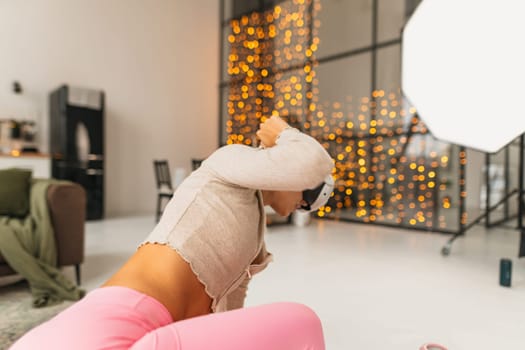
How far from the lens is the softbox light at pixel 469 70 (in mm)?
2264

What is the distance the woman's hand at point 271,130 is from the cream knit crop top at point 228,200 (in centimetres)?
4

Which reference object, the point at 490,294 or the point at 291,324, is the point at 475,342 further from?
the point at 291,324

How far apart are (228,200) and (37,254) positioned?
1.85 m

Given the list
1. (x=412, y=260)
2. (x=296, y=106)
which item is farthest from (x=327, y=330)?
(x=296, y=106)

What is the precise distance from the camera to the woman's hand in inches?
35.3

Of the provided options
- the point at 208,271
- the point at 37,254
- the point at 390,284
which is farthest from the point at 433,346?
the point at 37,254

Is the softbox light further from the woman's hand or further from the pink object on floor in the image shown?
the woman's hand

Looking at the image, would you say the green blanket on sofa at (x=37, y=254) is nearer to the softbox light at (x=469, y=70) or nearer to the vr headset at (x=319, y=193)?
the vr headset at (x=319, y=193)

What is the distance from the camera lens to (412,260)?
2963 mm

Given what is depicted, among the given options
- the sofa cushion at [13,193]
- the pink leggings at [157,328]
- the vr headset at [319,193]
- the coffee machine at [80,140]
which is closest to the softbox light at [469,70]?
the vr headset at [319,193]

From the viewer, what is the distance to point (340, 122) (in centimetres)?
531

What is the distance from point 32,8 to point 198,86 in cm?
279

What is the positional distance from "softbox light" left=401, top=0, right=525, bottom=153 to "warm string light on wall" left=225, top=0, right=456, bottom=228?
72.0 inches

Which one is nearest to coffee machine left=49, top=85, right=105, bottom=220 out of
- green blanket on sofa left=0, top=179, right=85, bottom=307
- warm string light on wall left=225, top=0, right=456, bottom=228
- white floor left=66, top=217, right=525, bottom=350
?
white floor left=66, top=217, right=525, bottom=350
